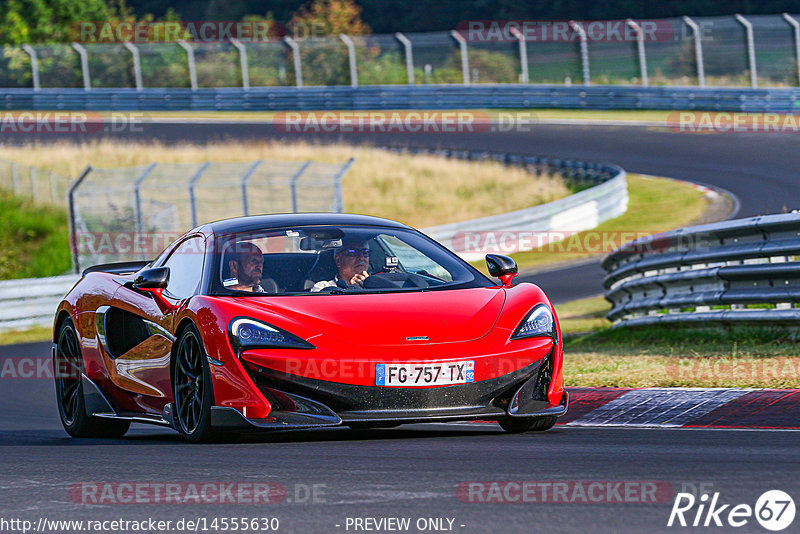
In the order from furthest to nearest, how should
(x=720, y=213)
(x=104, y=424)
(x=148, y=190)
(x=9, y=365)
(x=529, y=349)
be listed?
1. (x=720, y=213)
2. (x=148, y=190)
3. (x=9, y=365)
4. (x=104, y=424)
5. (x=529, y=349)

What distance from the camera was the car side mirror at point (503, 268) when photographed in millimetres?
7621

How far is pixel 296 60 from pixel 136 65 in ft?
17.3

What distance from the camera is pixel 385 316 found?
6.75 meters

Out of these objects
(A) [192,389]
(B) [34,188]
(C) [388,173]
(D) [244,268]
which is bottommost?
(C) [388,173]

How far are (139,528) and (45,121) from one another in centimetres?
4034

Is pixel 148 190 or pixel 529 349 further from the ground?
pixel 529 349

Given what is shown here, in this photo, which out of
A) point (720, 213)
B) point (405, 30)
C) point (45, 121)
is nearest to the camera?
point (720, 213)

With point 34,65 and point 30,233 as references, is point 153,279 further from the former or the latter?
point 34,65

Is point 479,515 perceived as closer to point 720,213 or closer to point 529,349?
point 529,349

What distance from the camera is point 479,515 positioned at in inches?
181

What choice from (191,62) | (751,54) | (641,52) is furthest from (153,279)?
(191,62)

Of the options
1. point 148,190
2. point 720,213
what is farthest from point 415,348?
point 720,213

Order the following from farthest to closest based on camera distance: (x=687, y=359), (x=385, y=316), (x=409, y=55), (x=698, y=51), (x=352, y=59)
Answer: (x=352, y=59), (x=409, y=55), (x=698, y=51), (x=687, y=359), (x=385, y=316)

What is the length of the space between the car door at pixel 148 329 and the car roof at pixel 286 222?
144 mm
